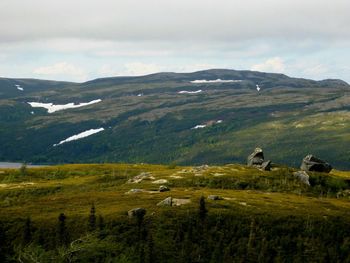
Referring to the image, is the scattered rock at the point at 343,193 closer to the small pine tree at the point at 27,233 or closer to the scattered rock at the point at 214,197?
the scattered rock at the point at 214,197

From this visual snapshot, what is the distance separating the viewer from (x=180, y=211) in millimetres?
118938

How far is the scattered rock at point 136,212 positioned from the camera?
378 ft

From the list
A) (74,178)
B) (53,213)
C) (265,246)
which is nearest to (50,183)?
(74,178)

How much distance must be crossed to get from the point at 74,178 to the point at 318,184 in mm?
78730

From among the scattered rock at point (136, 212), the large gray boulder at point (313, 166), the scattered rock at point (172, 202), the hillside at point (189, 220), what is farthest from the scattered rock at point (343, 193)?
the scattered rock at point (136, 212)

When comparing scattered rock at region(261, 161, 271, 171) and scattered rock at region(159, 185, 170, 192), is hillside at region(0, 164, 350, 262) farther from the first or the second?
scattered rock at region(261, 161, 271, 171)

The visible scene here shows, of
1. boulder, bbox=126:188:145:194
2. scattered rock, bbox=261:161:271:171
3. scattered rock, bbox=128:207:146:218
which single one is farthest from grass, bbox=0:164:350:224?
scattered rock, bbox=261:161:271:171

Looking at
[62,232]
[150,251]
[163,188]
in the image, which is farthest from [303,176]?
[62,232]

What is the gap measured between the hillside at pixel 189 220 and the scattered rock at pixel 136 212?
116cm

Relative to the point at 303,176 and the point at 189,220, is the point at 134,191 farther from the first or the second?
the point at 303,176

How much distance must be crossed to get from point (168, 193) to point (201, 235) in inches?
1007

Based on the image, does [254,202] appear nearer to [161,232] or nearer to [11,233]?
[161,232]

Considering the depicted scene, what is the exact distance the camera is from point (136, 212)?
11588cm

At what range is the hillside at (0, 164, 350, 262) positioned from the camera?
350 ft
